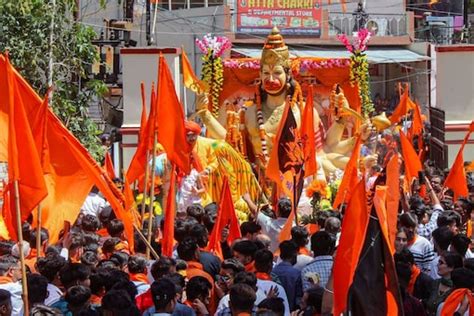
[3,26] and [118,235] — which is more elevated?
[3,26]

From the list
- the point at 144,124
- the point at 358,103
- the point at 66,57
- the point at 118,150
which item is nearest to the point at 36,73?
the point at 66,57

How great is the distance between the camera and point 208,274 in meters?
8.52

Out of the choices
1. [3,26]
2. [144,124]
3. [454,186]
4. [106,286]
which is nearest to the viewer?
[106,286]

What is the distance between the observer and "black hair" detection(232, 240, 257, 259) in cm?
852

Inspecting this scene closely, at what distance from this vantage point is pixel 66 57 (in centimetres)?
1925

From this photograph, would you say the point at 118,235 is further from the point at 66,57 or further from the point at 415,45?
the point at 415,45

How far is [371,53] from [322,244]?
22963 millimetres

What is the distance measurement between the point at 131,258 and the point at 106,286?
2.65ft

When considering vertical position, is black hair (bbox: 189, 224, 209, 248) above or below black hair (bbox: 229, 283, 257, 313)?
below

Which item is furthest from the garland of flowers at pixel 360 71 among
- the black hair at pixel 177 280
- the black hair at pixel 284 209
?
the black hair at pixel 177 280

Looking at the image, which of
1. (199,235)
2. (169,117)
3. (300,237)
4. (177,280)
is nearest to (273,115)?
(169,117)

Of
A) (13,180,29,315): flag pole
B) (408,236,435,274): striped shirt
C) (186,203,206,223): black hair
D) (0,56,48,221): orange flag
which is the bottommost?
(186,203,206,223): black hair

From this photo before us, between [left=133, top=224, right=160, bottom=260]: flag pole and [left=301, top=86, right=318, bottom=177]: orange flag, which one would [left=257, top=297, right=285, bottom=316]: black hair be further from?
[left=301, top=86, right=318, bottom=177]: orange flag

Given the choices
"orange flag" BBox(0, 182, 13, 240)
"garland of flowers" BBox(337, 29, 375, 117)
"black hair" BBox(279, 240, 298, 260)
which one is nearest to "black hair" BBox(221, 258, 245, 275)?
"black hair" BBox(279, 240, 298, 260)
